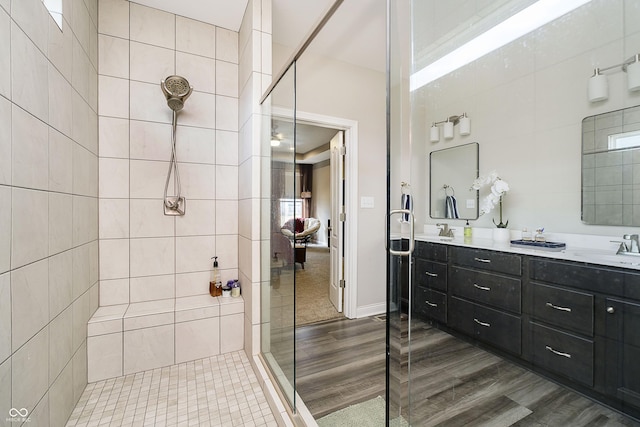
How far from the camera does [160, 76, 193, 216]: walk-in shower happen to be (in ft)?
6.42

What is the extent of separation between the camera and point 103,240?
1994 mm

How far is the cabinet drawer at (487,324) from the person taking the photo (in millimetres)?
1190

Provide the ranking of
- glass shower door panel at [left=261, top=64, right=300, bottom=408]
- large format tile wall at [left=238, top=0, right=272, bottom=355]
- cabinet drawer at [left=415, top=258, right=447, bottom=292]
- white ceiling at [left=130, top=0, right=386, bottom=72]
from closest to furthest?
cabinet drawer at [left=415, top=258, right=447, bottom=292]
glass shower door panel at [left=261, top=64, right=300, bottom=408]
large format tile wall at [left=238, top=0, right=272, bottom=355]
white ceiling at [left=130, top=0, right=386, bottom=72]

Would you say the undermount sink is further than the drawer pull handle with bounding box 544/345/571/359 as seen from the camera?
No

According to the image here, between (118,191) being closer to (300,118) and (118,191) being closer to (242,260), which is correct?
(242,260)

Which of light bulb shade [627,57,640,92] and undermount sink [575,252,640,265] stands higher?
light bulb shade [627,57,640,92]

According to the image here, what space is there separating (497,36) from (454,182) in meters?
0.71

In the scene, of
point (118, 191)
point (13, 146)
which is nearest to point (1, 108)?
point (13, 146)

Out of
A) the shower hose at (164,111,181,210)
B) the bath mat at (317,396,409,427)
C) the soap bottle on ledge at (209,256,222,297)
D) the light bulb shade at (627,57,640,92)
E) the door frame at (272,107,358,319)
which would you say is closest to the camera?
the light bulb shade at (627,57,640,92)

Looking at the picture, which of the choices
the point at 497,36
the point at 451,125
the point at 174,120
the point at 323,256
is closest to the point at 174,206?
the point at 174,120

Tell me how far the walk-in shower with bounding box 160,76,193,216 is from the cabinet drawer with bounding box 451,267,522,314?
6.49 feet

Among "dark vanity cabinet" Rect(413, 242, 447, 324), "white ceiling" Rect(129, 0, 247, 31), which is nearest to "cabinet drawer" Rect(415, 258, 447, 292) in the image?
"dark vanity cabinet" Rect(413, 242, 447, 324)

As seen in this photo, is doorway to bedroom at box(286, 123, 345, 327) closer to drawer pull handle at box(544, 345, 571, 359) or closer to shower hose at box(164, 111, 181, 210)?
shower hose at box(164, 111, 181, 210)

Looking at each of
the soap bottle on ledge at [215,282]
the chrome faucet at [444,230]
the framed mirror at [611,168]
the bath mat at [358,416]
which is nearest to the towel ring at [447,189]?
the chrome faucet at [444,230]
